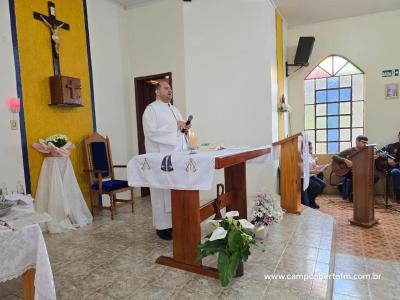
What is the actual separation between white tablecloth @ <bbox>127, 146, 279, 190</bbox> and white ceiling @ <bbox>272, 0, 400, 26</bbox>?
12.4ft

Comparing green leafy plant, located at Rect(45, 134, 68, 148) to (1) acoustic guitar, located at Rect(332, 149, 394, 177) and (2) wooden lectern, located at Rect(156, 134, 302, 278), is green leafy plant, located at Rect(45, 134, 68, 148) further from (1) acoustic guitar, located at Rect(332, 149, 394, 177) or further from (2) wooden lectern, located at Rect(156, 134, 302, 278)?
(1) acoustic guitar, located at Rect(332, 149, 394, 177)

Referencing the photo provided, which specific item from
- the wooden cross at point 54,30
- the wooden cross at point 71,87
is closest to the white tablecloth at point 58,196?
the wooden cross at point 71,87

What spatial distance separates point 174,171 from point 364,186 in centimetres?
271

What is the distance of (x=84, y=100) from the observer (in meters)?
4.00

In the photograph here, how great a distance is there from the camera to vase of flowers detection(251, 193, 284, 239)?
2643mm

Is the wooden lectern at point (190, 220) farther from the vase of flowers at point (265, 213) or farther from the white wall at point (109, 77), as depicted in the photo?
the white wall at point (109, 77)

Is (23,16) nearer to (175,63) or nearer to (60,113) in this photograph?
(60,113)

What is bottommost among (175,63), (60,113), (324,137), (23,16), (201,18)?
(324,137)

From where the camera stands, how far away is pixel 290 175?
11.8 feet

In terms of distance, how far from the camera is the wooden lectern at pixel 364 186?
11.7ft

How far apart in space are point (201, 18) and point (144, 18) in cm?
92

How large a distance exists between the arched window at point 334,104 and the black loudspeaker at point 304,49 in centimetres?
45

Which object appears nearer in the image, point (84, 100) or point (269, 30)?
point (84, 100)

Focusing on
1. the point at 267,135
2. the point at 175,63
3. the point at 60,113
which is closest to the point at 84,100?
the point at 60,113
